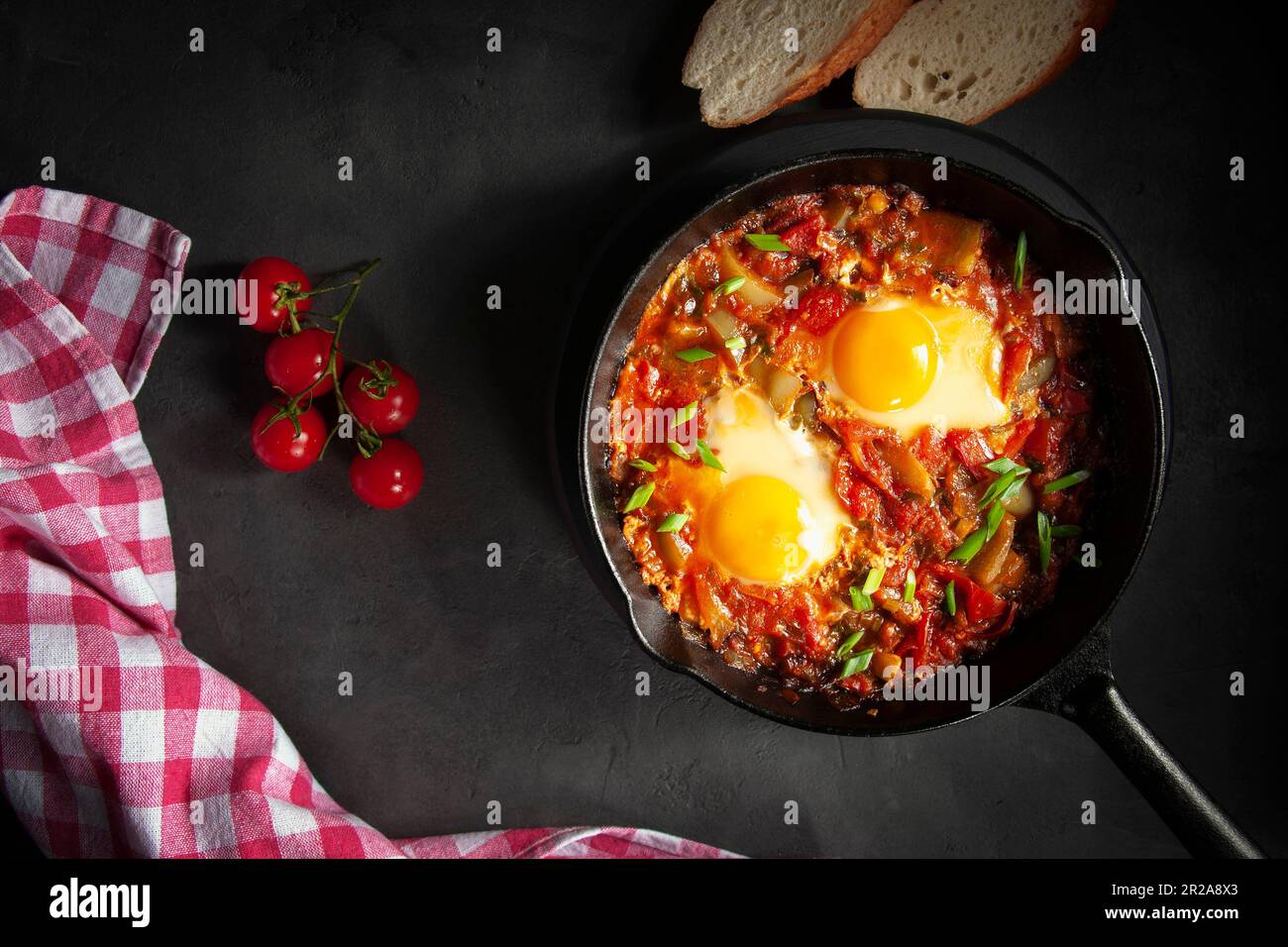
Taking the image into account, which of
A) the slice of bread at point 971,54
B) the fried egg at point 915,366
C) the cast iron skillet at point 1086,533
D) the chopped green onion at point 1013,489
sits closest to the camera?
the cast iron skillet at point 1086,533

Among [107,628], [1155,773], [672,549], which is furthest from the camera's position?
[107,628]

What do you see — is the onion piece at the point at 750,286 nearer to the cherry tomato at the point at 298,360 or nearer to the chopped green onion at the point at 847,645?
the chopped green onion at the point at 847,645

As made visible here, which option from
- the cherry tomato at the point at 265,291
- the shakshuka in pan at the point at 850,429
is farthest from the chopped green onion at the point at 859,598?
the cherry tomato at the point at 265,291

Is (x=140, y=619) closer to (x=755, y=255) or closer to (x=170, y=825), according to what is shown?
(x=170, y=825)

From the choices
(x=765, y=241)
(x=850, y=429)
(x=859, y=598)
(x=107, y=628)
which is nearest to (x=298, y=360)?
(x=107, y=628)

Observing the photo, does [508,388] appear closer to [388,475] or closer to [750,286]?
[388,475]

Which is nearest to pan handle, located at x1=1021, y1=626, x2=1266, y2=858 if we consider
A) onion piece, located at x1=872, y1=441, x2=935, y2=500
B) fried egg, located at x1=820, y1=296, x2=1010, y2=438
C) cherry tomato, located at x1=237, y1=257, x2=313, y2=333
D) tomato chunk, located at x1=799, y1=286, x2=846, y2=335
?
onion piece, located at x1=872, y1=441, x2=935, y2=500
